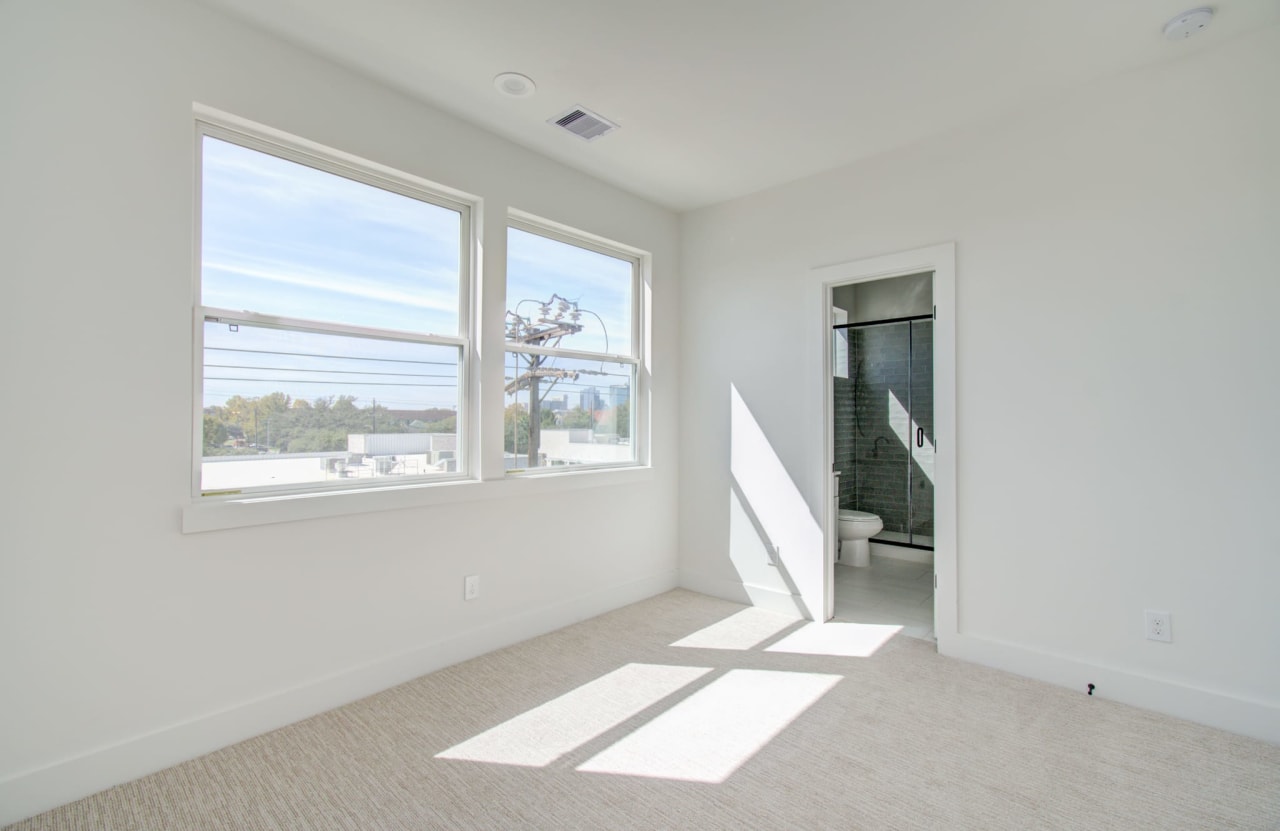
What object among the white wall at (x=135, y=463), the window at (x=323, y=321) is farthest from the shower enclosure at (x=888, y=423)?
the white wall at (x=135, y=463)

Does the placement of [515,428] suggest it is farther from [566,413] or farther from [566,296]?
[566,296]

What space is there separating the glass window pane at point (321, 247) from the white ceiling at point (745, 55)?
0.52 meters

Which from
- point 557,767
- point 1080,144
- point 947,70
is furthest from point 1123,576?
point 557,767

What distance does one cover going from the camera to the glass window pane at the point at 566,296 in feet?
10.9

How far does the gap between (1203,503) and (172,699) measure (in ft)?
13.2

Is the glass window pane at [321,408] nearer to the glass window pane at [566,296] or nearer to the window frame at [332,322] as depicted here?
the window frame at [332,322]

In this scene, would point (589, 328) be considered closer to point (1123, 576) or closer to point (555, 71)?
point (555, 71)

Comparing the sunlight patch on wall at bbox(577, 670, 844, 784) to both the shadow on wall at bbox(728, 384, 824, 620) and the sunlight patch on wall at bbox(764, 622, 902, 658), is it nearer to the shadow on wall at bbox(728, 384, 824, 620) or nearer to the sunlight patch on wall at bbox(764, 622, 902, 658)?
the sunlight patch on wall at bbox(764, 622, 902, 658)

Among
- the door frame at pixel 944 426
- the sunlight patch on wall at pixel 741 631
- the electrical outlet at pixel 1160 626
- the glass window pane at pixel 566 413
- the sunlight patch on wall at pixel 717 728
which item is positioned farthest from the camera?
the glass window pane at pixel 566 413

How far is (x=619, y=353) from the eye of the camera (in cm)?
397

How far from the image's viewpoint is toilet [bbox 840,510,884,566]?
481 cm

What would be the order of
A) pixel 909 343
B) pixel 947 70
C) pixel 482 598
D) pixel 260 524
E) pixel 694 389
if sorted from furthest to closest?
1. pixel 909 343
2. pixel 694 389
3. pixel 482 598
4. pixel 947 70
5. pixel 260 524

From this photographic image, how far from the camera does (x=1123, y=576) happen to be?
256cm

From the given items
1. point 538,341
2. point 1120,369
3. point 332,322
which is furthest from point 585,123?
point 1120,369
